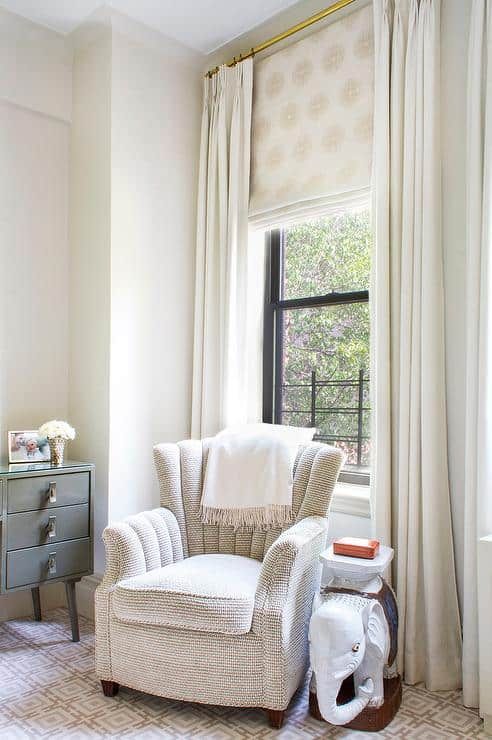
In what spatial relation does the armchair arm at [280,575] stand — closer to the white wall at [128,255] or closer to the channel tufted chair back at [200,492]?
the channel tufted chair back at [200,492]

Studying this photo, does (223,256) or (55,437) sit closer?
(55,437)

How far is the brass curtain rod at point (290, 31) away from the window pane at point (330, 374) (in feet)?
4.35

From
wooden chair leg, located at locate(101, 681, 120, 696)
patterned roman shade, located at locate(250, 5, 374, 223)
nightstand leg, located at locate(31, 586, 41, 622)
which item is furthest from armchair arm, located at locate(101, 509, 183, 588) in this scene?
patterned roman shade, located at locate(250, 5, 374, 223)

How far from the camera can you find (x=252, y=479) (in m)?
2.67

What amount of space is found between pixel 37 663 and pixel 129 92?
8.91ft

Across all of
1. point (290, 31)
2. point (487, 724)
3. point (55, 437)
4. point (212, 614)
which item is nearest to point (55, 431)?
point (55, 437)

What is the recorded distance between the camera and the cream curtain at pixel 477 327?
2.21 metres

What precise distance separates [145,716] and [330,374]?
167 cm

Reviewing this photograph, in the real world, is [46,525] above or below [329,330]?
below

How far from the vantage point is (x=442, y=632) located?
2.37m

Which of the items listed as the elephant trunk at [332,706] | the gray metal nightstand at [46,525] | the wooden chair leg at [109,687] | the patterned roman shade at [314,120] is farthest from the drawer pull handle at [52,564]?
the patterned roman shade at [314,120]

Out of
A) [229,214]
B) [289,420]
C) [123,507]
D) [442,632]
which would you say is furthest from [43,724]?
[229,214]

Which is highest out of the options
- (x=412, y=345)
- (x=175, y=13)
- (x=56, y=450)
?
(x=175, y=13)

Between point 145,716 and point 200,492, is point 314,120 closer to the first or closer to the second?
point 200,492
